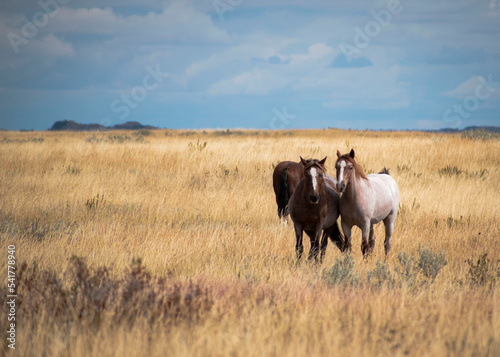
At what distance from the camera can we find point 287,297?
172 inches

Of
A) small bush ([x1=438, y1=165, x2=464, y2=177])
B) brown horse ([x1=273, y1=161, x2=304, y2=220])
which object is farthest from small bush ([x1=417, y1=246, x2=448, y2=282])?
small bush ([x1=438, y1=165, x2=464, y2=177])

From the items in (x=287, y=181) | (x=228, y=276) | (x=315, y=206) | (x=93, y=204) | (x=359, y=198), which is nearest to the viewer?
(x=228, y=276)

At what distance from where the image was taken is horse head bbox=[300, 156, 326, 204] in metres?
5.30

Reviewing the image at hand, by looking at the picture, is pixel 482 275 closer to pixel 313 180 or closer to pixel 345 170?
pixel 345 170

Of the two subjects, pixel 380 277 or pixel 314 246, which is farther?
pixel 314 246

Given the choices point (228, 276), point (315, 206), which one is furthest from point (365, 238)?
point (228, 276)

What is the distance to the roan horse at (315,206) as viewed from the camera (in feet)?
17.7

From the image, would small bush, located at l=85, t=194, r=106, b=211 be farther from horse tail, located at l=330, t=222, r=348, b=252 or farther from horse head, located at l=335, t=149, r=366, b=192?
horse head, located at l=335, t=149, r=366, b=192

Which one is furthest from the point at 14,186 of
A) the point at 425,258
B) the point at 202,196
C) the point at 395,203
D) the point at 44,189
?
the point at 425,258

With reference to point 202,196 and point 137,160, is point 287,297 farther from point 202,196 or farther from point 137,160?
point 137,160

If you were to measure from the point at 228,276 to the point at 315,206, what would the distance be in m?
1.43

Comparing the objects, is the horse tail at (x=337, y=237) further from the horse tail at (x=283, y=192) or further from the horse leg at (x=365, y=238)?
the horse tail at (x=283, y=192)

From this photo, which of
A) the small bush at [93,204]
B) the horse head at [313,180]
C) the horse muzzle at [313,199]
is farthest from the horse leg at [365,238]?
the small bush at [93,204]

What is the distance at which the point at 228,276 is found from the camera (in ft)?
16.9
